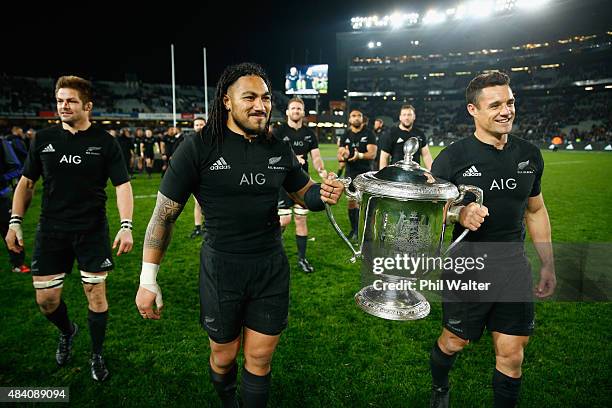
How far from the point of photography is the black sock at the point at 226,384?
2343mm

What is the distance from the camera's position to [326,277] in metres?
5.41

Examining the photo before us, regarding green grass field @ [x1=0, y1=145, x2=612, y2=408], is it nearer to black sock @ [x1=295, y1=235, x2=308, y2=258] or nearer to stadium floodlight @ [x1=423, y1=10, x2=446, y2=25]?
black sock @ [x1=295, y1=235, x2=308, y2=258]

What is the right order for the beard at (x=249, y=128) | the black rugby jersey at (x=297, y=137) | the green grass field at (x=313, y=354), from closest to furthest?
1. the beard at (x=249, y=128)
2. the green grass field at (x=313, y=354)
3. the black rugby jersey at (x=297, y=137)

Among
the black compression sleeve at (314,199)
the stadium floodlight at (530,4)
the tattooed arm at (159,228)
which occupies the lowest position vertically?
the tattooed arm at (159,228)

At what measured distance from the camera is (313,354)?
3527 mm

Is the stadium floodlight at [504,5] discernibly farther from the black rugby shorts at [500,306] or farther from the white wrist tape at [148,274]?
the white wrist tape at [148,274]

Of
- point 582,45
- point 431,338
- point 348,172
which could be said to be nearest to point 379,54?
point 582,45

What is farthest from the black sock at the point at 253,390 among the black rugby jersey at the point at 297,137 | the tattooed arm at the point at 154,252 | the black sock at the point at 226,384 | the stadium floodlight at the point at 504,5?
the stadium floodlight at the point at 504,5

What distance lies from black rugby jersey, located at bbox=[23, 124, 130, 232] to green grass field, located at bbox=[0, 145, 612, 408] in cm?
121

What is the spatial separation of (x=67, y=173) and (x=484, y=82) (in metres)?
2.97

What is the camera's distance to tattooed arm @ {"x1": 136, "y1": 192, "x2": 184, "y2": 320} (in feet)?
6.88

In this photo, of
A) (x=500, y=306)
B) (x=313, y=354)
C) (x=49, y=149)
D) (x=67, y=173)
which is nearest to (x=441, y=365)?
(x=500, y=306)

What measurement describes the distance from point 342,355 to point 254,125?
232 cm

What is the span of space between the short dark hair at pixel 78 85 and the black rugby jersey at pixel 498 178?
2.64 metres
